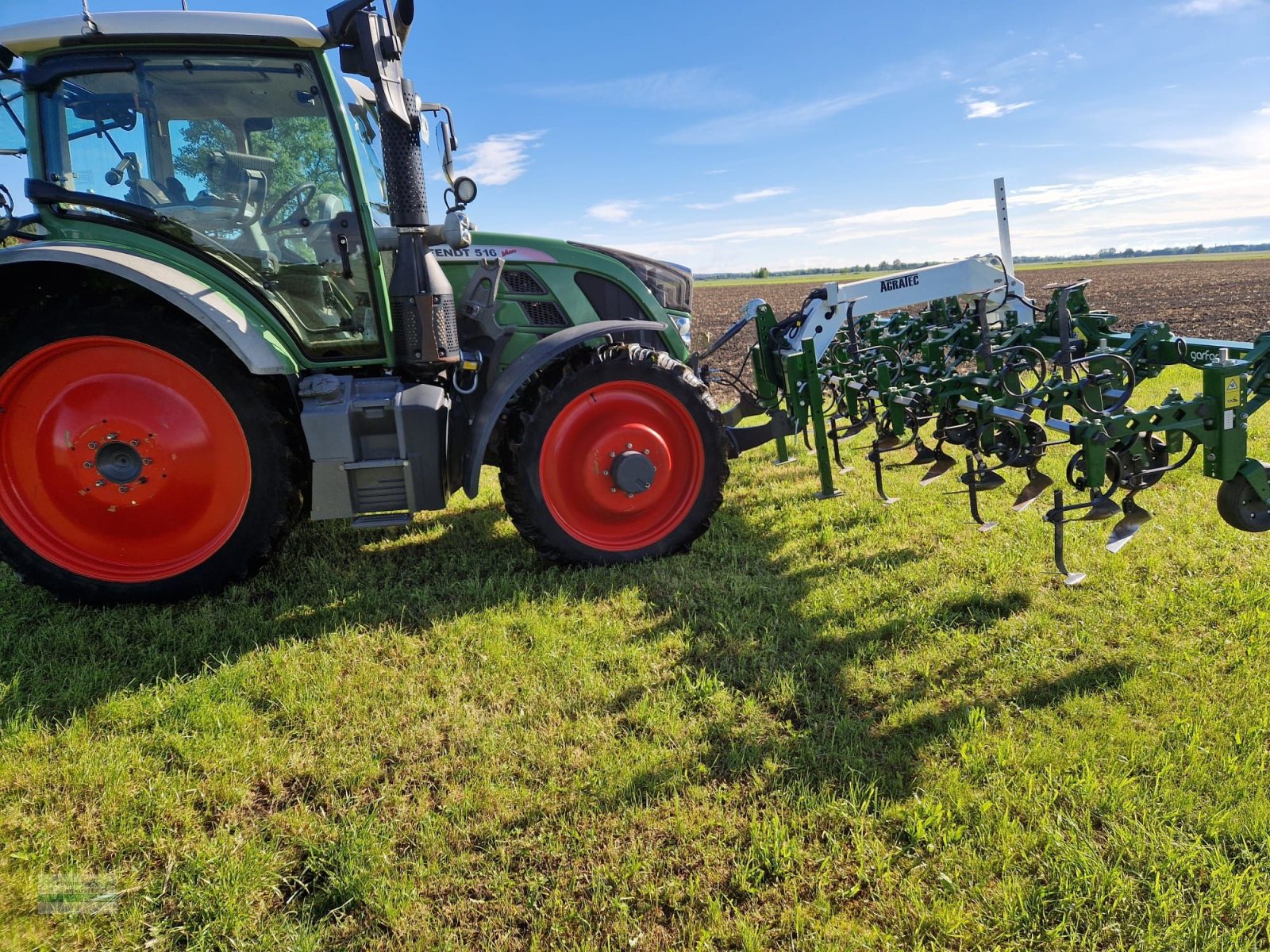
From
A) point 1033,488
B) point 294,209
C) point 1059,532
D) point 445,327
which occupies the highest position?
point 294,209

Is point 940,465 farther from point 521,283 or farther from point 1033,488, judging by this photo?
point 521,283

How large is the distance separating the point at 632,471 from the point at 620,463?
8 centimetres

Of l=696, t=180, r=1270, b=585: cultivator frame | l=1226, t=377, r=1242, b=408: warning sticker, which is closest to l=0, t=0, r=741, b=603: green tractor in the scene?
l=696, t=180, r=1270, b=585: cultivator frame

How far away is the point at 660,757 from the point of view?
254 centimetres

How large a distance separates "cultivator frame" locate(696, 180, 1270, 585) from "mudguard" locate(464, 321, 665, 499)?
1652 mm

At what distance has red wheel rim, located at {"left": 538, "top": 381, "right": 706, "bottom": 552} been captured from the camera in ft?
13.3

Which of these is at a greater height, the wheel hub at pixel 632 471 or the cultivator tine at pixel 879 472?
the wheel hub at pixel 632 471

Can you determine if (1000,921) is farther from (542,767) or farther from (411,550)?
(411,550)

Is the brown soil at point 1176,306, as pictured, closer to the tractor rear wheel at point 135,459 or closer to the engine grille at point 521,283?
the engine grille at point 521,283

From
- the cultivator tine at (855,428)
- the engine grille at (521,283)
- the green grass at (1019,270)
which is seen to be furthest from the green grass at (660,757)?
the green grass at (1019,270)

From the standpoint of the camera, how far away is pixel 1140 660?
3.04m

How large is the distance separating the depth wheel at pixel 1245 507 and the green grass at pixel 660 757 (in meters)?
0.34

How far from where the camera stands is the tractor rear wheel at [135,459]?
3.47 m

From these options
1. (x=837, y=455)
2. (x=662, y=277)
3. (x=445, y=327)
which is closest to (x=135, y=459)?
(x=445, y=327)
